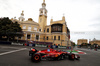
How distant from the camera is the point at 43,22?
43.6 meters

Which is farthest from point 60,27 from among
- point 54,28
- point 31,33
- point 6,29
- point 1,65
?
point 1,65

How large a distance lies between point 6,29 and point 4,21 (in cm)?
505

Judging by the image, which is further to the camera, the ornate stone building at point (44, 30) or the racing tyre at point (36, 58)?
the ornate stone building at point (44, 30)

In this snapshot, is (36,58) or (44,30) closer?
(36,58)

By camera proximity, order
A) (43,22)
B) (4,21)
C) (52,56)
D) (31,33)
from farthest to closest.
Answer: (43,22), (31,33), (4,21), (52,56)

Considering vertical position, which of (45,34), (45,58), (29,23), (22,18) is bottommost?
(45,58)

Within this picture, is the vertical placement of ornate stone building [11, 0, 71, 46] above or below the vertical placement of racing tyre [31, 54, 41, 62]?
above

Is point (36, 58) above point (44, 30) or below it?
below

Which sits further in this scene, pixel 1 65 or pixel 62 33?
pixel 62 33

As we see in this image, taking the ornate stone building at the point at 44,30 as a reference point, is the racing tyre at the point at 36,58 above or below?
below

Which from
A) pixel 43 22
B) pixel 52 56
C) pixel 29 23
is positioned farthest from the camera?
pixel 43 22

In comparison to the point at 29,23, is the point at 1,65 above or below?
below

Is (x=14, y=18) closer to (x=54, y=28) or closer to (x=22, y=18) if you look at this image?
(x=54, y=28)

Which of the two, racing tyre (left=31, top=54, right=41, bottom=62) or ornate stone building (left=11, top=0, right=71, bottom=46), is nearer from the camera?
racing tyre (left=31, top=54, right=41, bottom=62)
